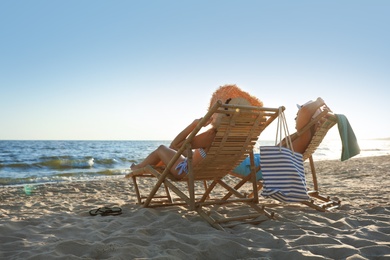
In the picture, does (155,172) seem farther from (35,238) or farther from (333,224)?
(333,224)

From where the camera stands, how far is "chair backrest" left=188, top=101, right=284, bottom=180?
3425 mm

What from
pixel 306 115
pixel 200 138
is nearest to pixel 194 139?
pixel 200 138

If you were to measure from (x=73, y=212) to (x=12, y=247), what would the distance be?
1.59 m

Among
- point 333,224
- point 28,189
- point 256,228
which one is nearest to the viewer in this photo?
point 256,228

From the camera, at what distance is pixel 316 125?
4.11 meters

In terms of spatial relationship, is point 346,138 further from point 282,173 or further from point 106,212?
point 106,212

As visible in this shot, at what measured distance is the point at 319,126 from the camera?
4055mm

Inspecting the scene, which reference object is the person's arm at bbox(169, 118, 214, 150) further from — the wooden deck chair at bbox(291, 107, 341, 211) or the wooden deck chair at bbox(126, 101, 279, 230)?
the wooden deck chair at bbox(291, 107, 341, 211)

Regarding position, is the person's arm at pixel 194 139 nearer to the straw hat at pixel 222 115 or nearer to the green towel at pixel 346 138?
the straw hat at pixel 222 115

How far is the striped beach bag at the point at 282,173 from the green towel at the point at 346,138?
0.80m

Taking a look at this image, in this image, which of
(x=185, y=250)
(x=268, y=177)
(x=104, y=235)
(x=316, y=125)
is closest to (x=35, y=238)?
(x=104, y=235)

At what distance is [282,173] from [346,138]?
112 cm

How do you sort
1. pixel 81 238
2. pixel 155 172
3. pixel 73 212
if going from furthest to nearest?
pixel 73 212
pixel 155 172
pixel 81 238

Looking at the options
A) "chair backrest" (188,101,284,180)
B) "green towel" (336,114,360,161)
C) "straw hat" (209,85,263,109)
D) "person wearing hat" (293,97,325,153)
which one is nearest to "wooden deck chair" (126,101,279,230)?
"chair backrest" (188,101,284,180)
